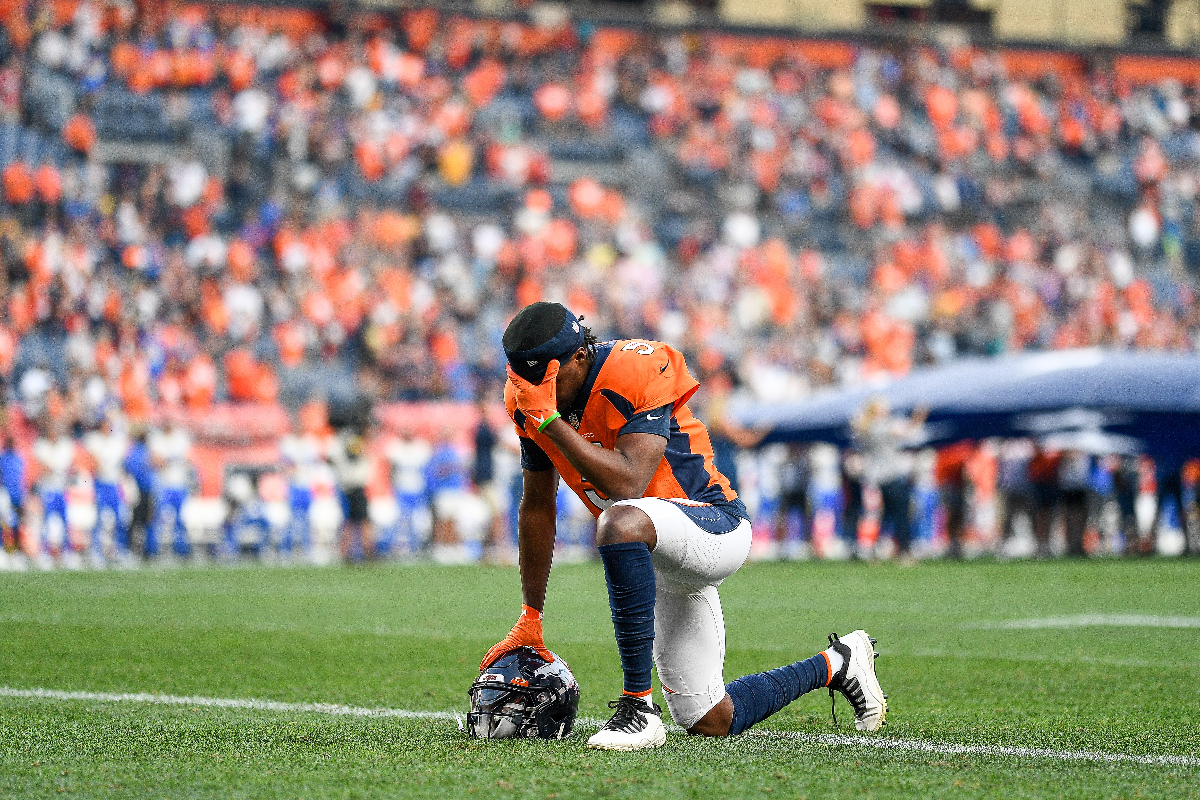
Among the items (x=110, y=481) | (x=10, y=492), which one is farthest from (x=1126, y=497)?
(x=10, y=492)

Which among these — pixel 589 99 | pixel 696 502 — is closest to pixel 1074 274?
pixel 589 99

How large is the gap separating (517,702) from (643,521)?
752 millimetres

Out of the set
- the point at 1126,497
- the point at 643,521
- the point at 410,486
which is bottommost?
the point at 1126,497

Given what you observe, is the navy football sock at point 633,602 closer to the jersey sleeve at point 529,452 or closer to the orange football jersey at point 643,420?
the orange football jersey at point 643,420

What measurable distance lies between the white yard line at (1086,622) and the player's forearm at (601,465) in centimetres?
511

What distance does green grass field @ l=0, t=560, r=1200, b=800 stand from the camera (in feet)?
12.8

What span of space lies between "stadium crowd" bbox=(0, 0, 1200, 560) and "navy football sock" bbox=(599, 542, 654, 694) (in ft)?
43.0

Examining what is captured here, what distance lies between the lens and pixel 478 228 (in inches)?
998

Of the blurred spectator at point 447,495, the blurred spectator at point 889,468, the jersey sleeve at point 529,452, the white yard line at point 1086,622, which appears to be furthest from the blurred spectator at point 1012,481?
the jersey sleeve at point 529,452

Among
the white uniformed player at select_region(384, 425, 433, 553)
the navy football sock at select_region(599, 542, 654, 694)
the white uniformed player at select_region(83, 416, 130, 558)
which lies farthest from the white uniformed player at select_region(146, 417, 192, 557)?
the navy football sock at select_region(599, 542, 654, 694)

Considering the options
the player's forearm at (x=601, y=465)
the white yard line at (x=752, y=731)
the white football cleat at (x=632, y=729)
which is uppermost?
the player's forearm at (x=601, y=465)

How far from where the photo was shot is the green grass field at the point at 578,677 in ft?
12.8

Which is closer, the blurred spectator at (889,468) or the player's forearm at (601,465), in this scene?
the player's forearm at (601,465)

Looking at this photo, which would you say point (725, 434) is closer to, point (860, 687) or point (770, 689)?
point (860, 687)
